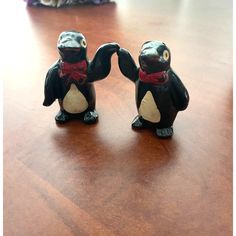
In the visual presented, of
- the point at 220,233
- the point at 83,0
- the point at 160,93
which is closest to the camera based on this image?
the point at 220,233

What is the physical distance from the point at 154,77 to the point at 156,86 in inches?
0.7

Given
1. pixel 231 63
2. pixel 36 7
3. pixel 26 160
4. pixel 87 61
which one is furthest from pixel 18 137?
pixel 36 7

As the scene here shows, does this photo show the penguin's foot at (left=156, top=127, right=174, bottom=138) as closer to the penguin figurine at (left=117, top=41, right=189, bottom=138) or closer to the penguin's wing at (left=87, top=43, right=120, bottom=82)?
the penguin figurine at (left=117, top=41, right=189, bottom=138)

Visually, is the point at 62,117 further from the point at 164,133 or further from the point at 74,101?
the point at 164,133

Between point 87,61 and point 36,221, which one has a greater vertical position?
point 87,61

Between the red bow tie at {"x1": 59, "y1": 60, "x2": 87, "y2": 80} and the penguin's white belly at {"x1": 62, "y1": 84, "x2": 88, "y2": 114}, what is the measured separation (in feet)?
0.06

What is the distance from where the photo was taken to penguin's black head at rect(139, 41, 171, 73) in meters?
0.49

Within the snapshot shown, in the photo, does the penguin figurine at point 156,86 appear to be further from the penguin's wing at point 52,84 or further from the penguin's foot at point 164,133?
the penguin's wing at point 52,84

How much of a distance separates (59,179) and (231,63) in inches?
19.9

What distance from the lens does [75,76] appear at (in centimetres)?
56

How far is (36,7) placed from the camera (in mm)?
1158

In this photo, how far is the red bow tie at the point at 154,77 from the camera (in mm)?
514

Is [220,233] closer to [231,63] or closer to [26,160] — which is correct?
[26,160]

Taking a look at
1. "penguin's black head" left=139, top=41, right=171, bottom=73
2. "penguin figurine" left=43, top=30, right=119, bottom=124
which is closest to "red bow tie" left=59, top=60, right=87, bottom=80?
"penguin figurine" left=43, top=30, right=119, bottom=124
